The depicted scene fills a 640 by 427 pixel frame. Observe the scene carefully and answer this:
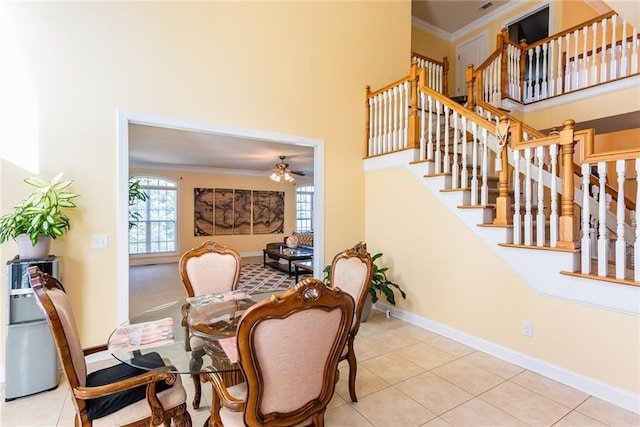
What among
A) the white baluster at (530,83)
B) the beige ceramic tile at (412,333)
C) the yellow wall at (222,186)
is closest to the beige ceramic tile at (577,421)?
the beige ceramic tile at (412,333)

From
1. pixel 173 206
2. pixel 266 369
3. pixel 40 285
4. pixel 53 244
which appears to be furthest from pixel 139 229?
pixel 266 369

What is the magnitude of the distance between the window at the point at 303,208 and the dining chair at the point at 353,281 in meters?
7.76

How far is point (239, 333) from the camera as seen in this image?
107 centimetres

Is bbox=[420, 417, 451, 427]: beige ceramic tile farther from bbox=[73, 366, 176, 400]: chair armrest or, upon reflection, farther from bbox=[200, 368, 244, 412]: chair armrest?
bbox=[73, 366, 176, 400]: chair armrest

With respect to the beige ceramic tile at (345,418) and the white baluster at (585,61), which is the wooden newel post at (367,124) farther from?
the beige ceramic tile at (345,418)

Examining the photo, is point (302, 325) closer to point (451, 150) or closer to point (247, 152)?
point (451, 150)

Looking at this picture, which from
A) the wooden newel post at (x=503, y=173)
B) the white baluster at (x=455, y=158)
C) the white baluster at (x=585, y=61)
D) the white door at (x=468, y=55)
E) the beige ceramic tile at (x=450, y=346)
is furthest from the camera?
the white door at (x=468, y=55)

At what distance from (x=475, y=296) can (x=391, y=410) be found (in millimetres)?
1485

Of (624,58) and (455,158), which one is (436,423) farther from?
(624,58)

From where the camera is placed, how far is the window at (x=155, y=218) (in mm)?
7797

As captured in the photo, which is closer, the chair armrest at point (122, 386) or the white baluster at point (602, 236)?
the chair armrest at point (122, 386)

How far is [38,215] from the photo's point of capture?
2.22m

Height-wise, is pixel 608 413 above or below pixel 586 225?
below

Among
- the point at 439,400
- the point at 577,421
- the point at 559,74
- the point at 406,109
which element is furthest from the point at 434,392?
the point at 559,74
